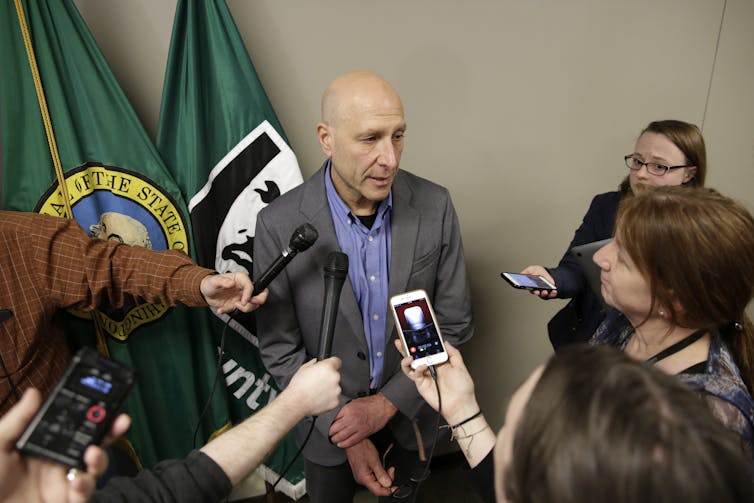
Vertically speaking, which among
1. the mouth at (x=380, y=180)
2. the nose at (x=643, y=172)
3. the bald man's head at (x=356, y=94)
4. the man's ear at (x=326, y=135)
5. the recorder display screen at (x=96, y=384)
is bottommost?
the recorder display screen at (x=96, y=384)

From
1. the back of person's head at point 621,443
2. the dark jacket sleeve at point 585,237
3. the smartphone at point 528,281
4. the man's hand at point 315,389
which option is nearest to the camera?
the back of person's head at point 621,443

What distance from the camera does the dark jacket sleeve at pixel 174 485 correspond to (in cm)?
87

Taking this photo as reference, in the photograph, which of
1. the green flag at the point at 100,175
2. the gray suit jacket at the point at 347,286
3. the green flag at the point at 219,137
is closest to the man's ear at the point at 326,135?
the gray suit jacket at the point at 347,286

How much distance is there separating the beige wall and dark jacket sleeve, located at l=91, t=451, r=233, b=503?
1.33 meters

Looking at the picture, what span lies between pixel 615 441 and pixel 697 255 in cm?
61

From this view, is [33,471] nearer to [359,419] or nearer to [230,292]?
[230,292]

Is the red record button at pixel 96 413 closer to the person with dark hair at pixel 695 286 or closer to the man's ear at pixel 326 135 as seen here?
the man's ear at pixel 326 135

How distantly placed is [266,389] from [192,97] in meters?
1.20

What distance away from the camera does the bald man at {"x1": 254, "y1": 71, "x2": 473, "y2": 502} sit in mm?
1376

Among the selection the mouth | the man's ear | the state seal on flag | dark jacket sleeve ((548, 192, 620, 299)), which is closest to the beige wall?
the state seal on flag

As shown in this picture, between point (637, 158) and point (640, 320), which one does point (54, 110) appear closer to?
point (640, 320)

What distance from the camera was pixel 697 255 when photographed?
0.99m

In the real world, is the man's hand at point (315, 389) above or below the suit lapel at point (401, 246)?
below

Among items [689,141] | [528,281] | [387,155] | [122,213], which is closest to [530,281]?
[528,281]
